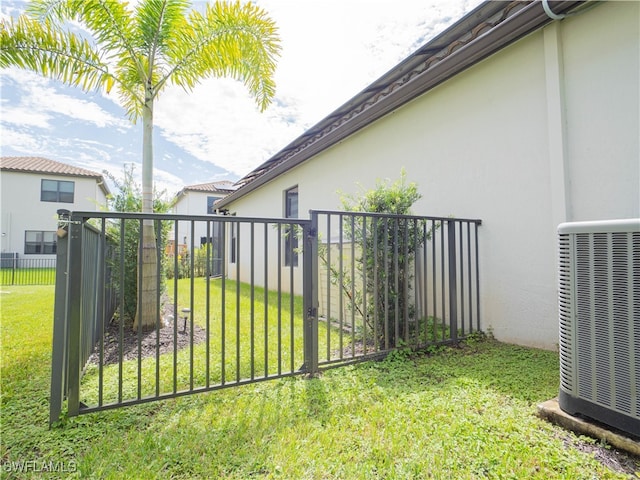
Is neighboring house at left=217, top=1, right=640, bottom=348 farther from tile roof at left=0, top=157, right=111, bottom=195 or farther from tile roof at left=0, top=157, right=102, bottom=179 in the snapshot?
tile roof at left=0, top=157, right=102, bottom=179

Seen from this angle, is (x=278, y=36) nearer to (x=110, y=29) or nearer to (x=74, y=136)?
(x=110, y=29)

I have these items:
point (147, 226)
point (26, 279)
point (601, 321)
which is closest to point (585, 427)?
point (601, 321)

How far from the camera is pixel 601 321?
5.59ft

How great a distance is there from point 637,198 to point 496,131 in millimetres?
1544

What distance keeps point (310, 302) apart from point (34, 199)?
77.8 feet

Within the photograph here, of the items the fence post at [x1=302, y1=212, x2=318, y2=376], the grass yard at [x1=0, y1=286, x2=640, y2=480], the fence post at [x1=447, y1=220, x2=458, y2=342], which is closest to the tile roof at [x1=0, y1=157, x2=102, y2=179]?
the grass yard at [x1=0, y1=286, x2=640, y2=480]

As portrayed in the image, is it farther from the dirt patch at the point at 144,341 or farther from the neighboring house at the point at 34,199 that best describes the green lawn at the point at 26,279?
the dirt patch at the point at 144,341

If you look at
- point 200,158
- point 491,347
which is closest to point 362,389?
point 491,347

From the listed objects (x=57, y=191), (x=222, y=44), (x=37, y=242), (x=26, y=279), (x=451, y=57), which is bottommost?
(x=26, y=279)

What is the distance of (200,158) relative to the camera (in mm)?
22062

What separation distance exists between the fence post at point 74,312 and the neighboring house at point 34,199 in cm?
1943

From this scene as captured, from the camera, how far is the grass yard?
1538mm

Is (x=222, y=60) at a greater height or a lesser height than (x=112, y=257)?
greater

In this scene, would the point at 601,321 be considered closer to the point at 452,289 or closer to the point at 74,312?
the point at 452,289
